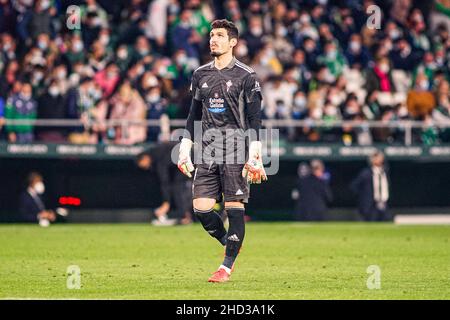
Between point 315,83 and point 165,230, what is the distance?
613 centimetres

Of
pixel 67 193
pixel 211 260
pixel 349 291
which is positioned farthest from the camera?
pixel 67 193

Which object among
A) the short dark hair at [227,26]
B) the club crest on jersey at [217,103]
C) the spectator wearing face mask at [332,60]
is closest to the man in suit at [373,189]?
the spectator wearing face mask at [332,60]

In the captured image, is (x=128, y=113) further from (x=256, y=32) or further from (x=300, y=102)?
(x=256, y=32)

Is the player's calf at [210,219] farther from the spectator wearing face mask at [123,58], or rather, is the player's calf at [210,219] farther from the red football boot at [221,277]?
the spectator wearing face mask at [123,58]

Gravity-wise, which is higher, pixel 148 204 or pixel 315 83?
pixel 315 83

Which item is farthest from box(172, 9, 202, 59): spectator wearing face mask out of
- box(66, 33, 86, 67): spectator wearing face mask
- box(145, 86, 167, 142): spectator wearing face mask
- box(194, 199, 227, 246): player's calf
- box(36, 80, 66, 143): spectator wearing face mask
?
box(194, 199, 227, 246): player's calf

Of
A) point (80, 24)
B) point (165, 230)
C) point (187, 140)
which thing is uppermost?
point (80, 24)

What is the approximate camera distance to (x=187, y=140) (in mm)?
13172

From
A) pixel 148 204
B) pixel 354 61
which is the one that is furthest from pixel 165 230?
pixel 354 61

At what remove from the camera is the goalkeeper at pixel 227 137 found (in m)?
12.9

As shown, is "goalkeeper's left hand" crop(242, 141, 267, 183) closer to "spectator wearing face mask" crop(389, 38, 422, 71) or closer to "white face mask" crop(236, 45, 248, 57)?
"white face mask" crop(236, 45, 248, 57)
